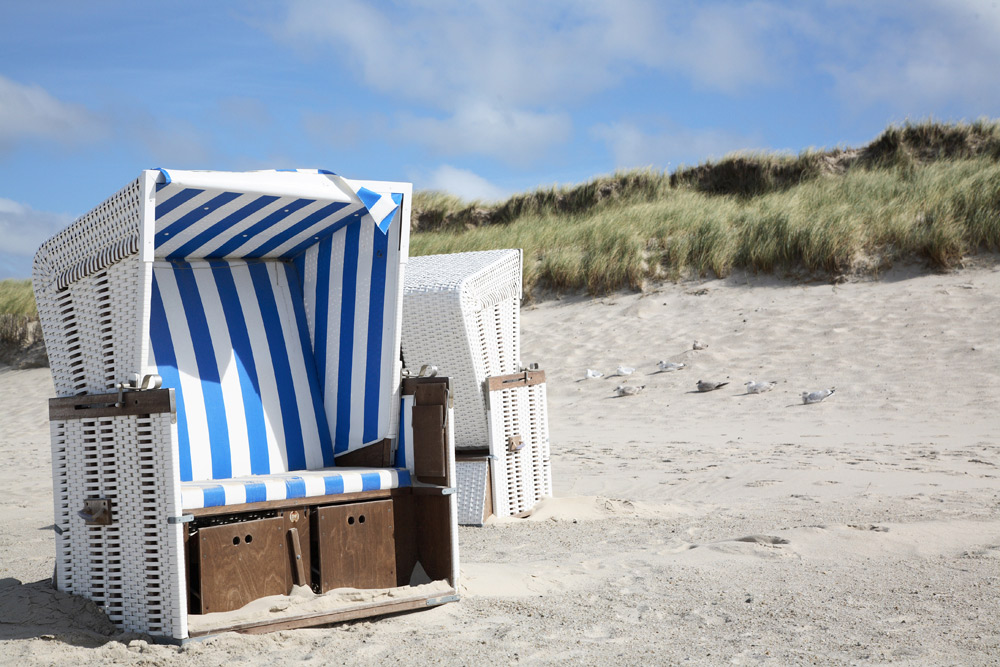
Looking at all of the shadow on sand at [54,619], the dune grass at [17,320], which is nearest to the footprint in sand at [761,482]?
the shadow on sand at [54,619]

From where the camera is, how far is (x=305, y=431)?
13.3 feet

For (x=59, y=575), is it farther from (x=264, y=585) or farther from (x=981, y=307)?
A: (x=981, y=307)

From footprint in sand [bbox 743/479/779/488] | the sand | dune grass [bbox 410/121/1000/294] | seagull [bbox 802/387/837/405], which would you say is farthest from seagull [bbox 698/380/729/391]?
dune grass [bbox 410/121/1000/294]

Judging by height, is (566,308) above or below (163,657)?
above

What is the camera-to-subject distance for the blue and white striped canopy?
3641 mm

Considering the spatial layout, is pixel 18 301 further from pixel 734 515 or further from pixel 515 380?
pixel 734 515

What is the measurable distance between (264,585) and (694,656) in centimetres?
162

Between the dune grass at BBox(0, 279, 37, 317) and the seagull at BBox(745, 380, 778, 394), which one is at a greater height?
the dune grass at BBox(0, 279, 37, 317)

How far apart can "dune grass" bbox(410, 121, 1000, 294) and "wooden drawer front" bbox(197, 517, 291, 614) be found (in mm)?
9540

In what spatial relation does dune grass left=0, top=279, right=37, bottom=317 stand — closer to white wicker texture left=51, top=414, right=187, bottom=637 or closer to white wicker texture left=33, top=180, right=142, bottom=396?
white wicker texture left=33, top=180, right=142, bottom=396

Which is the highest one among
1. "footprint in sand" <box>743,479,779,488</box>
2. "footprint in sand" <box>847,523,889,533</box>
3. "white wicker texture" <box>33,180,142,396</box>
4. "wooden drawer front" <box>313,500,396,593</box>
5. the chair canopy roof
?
the chair canopy roof

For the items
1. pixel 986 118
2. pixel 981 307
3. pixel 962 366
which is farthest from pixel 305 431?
pixel 986 118

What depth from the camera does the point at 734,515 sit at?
16.3 feet

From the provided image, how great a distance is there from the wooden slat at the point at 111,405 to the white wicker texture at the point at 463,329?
2.19 m
